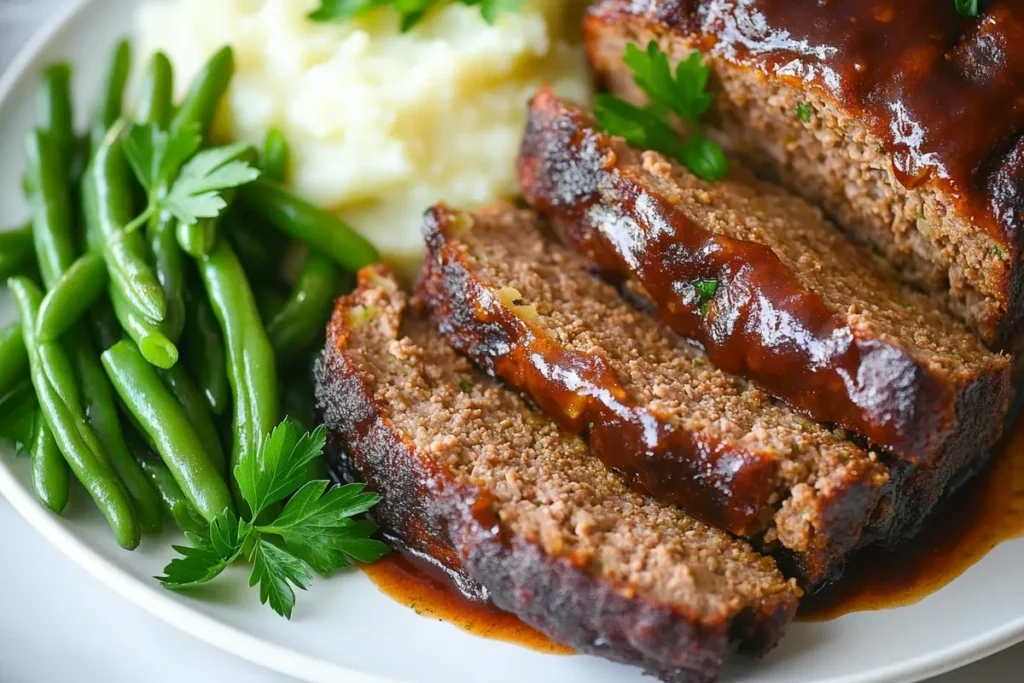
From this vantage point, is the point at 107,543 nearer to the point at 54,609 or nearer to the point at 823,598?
the point at 54,609

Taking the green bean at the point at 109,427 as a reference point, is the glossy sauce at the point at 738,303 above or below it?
above

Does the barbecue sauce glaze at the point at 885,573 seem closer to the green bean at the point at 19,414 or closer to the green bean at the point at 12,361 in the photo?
the green bean at the point at 19,414

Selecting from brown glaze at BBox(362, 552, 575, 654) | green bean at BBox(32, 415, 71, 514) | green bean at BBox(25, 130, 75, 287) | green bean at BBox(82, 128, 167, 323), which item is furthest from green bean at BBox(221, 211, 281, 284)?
brown glaze at BBox(362, 552, 575, 654)

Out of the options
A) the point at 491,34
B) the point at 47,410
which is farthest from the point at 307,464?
the point at 491,34

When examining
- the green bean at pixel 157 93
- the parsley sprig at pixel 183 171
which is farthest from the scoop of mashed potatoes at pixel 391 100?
the parsley sprig at pixel 183 171

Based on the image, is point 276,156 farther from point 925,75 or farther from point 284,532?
point 925,75

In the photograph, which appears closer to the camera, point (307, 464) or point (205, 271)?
point (307, 464)
